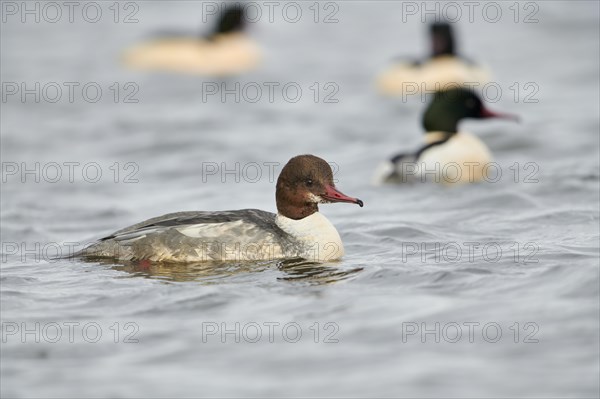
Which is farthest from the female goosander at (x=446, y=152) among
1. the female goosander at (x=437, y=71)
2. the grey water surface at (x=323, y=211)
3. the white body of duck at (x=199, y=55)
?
the white body of duck at (x=199, y=55)

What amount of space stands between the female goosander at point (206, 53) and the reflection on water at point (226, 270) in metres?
14.3

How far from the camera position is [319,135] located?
60.0 feet

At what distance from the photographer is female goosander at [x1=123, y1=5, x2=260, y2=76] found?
24.2m

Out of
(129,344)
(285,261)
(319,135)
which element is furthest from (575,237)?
(319,135)

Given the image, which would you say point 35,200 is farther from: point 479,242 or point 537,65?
point 537,65

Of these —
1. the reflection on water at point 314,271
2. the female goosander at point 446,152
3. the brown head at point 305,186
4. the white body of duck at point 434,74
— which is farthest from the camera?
the white body of duck at point 434,74

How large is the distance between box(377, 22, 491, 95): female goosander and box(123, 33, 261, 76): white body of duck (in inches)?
165

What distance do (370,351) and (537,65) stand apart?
52.4ft

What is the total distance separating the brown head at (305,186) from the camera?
33.4 ft

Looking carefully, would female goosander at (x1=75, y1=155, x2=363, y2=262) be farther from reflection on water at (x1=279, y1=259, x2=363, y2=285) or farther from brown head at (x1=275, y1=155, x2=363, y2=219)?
reflection on water at (x1=279, y1=259, x2=363, y2=285)

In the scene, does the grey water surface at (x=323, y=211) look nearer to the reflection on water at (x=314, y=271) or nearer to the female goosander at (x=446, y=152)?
the reflection on water at (x=314, y=271)

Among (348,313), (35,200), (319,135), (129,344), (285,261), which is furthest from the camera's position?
(319,135)

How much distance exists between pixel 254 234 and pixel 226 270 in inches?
17.8

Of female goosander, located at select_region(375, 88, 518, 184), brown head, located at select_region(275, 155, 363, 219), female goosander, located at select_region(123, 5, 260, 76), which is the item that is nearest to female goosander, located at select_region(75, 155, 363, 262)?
brown head, located at select_region(275, 155, 363, 219)
